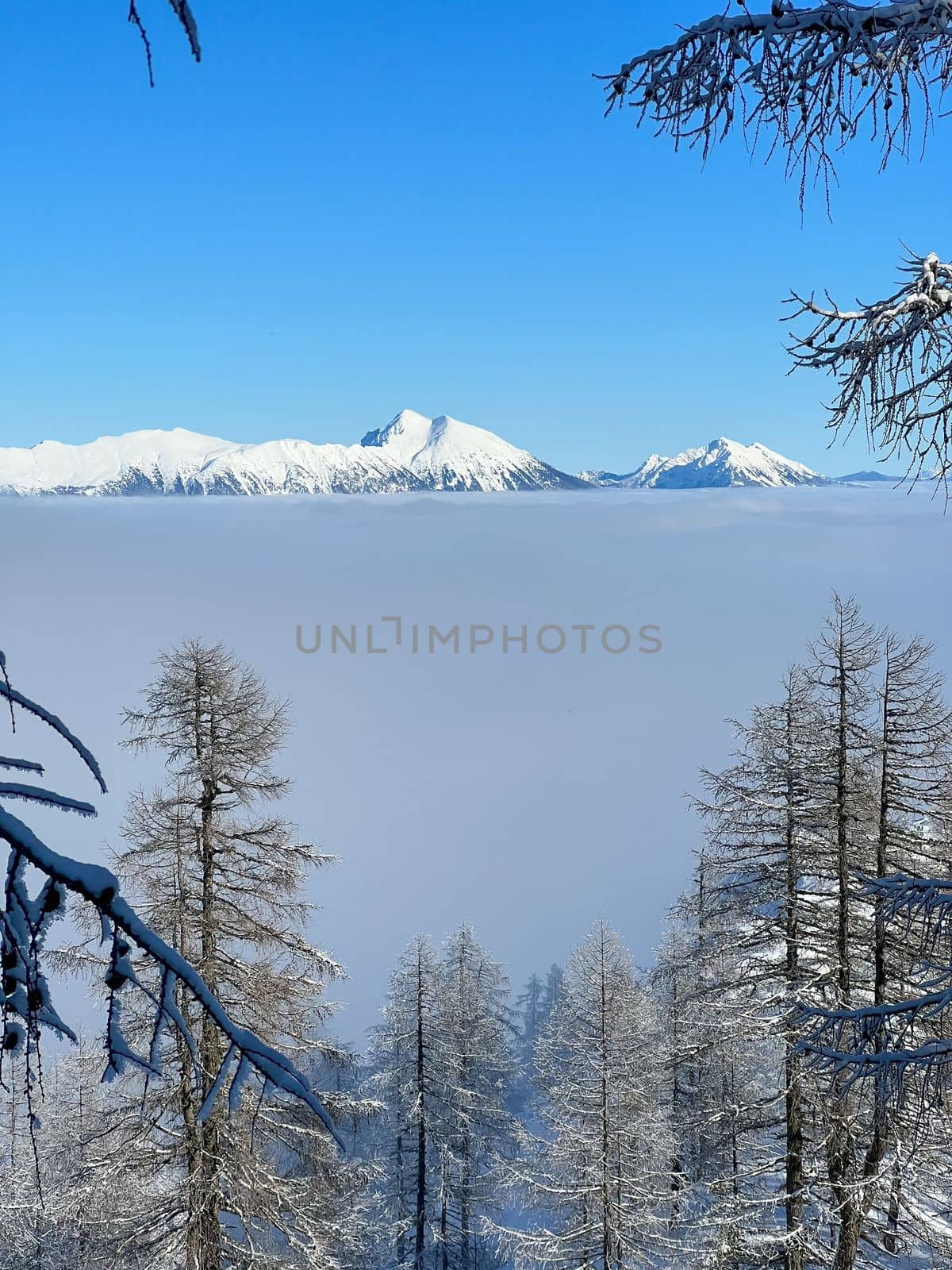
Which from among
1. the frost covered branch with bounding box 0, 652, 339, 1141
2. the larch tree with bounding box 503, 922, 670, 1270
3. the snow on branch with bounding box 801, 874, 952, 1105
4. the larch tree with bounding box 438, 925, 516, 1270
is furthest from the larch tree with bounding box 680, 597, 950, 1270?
the larch tree with bounding box 438, 925, 516, 1270

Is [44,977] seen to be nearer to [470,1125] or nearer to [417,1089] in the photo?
[417,1089]

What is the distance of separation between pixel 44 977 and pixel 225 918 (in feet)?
26.0

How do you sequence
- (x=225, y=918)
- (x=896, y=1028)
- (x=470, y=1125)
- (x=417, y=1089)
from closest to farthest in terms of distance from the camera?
(x=896, y=1028), (x=225, y=918), (x=417, y=1089), (x=470, y=1125)

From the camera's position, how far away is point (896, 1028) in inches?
158

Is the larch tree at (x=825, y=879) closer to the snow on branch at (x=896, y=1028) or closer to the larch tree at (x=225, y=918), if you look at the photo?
the larch tree at (x=225, y=918)

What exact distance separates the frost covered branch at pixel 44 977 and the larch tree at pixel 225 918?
7.35 meters

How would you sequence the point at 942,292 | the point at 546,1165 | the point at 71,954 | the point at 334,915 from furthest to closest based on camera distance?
the point at 334,915 → the point at 546,1165 → the point at 71,954 → the point at 942,292

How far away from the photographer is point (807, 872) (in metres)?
10.0

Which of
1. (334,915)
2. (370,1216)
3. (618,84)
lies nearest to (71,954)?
(618,84)

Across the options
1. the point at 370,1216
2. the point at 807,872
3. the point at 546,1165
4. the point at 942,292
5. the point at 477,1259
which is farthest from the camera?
the point at 370,1216

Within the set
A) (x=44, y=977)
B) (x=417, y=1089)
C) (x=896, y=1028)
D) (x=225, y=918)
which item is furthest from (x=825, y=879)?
(x=417, y=1089)

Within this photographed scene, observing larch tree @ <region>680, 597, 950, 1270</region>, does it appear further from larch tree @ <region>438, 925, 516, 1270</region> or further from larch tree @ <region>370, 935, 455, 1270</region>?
larch tree @ <region>438, 925, 516, 1270</region>

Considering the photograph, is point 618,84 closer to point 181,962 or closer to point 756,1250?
point 181,962

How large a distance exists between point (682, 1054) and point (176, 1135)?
653cm
